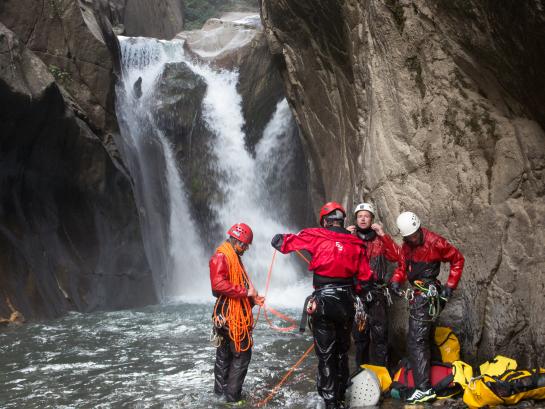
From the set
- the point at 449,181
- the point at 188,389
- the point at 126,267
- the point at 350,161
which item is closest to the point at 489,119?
the point at 449,181

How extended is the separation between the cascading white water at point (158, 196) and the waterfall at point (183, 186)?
35mm

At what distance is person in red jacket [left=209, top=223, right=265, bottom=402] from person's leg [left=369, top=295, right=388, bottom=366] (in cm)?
179

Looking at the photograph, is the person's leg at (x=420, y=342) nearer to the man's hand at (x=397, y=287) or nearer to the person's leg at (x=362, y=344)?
the man's hand at (x=397, y=287)

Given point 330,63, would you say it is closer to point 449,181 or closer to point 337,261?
point 449,181

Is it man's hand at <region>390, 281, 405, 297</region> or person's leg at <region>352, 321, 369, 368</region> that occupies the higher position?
man's hand at <region>390, 281, 405, 297</region>

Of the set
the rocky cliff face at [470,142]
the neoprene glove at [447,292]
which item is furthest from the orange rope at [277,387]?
the neoprene glove at [447,292]

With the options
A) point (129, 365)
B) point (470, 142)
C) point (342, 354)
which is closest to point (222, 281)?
point (342, 354)

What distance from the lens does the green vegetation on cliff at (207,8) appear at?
35781 mm

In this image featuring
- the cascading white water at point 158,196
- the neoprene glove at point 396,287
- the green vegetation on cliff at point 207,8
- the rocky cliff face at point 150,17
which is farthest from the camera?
the green vegetation on cliff at point 207,8

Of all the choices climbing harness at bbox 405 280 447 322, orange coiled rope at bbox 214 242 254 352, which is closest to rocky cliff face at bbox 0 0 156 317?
orange coiled rope at bbox 214 242 254 352

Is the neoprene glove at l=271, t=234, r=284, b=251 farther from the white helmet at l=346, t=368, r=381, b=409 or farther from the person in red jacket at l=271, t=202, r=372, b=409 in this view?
the white helmet at l=346, t=368, r=381, b=409

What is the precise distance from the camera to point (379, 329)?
23.2ft

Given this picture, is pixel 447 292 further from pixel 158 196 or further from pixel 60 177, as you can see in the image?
pixel 158 196

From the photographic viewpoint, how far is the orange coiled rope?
19.5 ft
